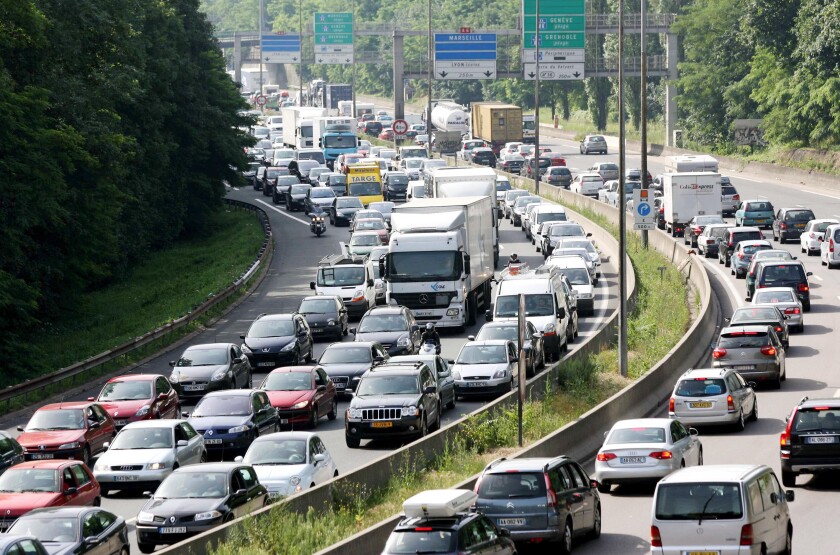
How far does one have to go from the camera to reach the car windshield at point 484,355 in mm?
35031

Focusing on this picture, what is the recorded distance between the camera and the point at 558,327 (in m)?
40.2

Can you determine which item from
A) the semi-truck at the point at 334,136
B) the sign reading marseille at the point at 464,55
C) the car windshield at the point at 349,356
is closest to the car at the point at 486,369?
the car windshield at the point at 349,356

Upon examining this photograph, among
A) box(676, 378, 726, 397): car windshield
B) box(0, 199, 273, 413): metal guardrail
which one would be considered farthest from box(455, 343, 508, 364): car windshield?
box(0, 199, 273, 413): metal guardrail

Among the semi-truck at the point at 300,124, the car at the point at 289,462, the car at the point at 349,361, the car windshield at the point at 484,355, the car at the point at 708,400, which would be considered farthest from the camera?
the semi-truck at the point at 300,124

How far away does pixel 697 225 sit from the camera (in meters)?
64.4

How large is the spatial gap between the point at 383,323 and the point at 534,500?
2070 cm

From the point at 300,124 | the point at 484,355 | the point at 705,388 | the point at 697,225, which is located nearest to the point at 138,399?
the point at 484,355

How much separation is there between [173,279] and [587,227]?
60.6 feet

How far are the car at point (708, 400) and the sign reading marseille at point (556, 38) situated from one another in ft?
217

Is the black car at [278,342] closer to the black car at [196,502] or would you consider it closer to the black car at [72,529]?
the black car at [196,502]

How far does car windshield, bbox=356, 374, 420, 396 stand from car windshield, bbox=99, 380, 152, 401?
453cm

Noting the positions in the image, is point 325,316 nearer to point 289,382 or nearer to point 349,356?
point 349,356

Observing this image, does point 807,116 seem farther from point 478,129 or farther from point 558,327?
point 558,327

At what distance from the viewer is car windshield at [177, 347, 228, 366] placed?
36156mm
